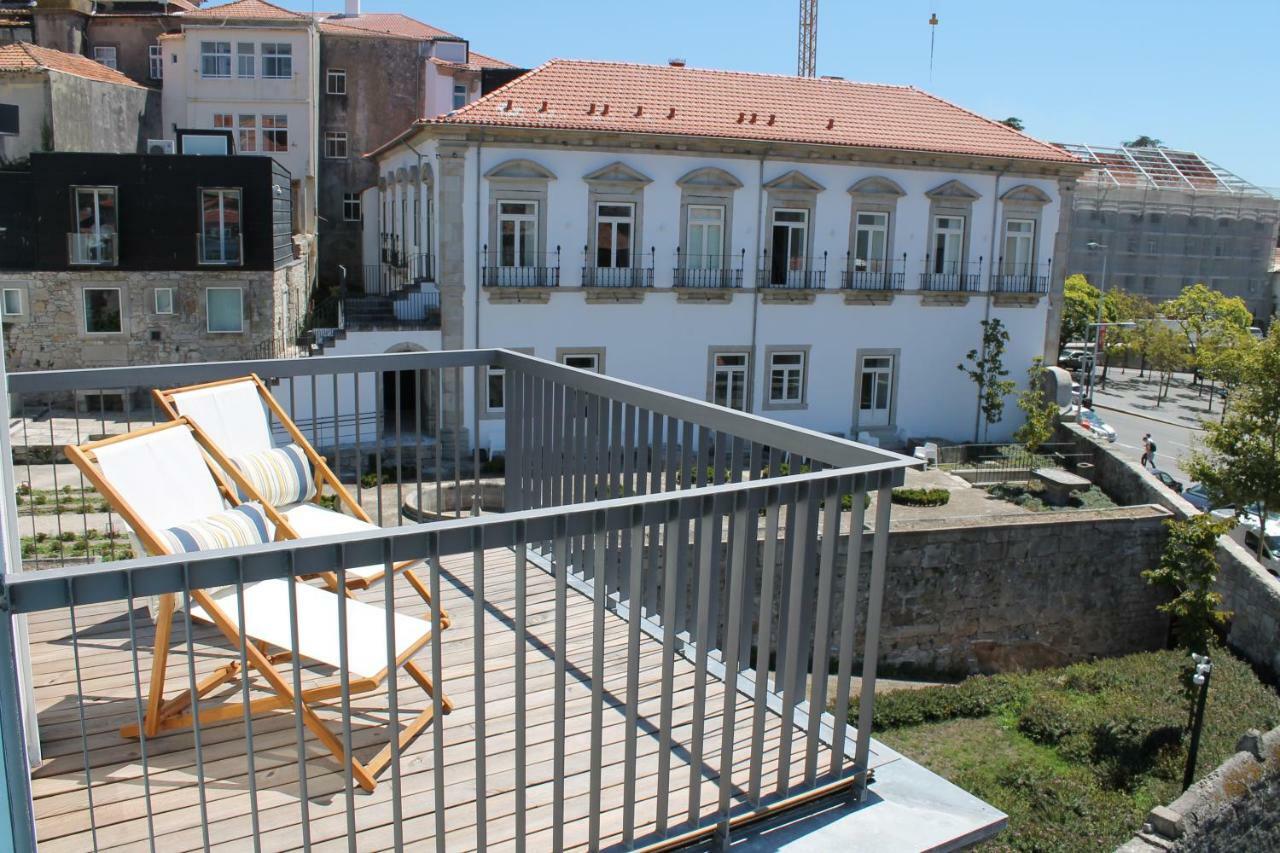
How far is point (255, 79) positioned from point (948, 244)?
21.1 m

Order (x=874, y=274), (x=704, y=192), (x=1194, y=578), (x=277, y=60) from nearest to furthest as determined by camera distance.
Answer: (x=1194, y=578) → (x=704, y=192) → (x=874, y=274) → (x=277, y=60)

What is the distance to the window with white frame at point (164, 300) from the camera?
2392 centimetres

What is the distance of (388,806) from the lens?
3.48 metres

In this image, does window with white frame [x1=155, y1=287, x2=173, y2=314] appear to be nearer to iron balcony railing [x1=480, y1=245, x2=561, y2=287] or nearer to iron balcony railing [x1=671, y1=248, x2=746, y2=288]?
iron balcony railing [x1=480, y1=245, x2=561, y2=287]

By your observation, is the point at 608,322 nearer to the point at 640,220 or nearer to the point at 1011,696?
the point at 640,220

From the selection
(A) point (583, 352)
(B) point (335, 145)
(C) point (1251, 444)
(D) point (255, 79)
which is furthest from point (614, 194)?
(D) point (255, 79)

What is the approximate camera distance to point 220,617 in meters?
3.56

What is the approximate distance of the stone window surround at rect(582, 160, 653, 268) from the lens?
22531 mm

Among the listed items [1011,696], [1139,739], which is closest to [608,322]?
[1011,696]

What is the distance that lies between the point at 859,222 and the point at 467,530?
76.9ft

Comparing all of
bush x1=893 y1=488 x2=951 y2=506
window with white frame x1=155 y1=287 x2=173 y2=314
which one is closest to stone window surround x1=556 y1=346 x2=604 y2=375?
bush x1=893 y1=488 x2=951 y2=506

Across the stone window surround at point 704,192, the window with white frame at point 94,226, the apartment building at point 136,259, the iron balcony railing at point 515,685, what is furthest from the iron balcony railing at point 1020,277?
the iron balcony railing at point 515,685

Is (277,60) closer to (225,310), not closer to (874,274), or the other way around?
(225,310)

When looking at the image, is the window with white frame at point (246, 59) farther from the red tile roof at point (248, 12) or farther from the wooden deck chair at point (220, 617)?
the wooden deck chair at point (220, 617)
